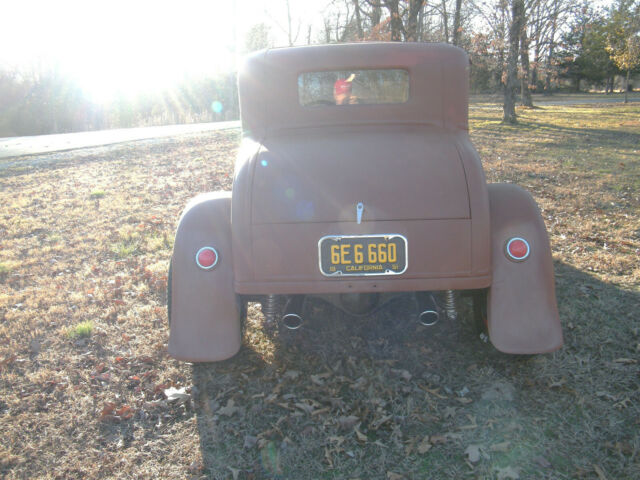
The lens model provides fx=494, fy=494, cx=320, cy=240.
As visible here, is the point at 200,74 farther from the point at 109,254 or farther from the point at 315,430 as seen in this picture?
the point at 315,430

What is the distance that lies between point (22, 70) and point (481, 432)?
26.7 m

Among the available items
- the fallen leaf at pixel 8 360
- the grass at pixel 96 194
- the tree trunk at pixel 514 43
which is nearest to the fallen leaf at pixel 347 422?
the fallen leaf at pixel 8 360

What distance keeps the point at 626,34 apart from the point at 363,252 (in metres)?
32.7

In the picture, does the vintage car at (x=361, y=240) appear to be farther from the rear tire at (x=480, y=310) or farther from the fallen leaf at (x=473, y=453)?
the fallen leaf at (x=473, y=453)

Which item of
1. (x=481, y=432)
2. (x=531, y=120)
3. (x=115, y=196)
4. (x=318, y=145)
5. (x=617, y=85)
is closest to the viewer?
(x=481, y=432)

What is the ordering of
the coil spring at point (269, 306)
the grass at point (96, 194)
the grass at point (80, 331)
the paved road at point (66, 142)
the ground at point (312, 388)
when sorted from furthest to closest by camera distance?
the paved road at point (66, 142)
the grass at point (96, 194)
the grass at point (80, 331)
the coil spring at point (269, 306)
the ground at point (312, 388)

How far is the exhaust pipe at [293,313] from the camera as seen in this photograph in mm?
3021

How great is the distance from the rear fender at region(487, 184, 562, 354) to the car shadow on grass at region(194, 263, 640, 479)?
0.36 metres

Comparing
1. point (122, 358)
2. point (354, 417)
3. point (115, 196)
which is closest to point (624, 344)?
point (354, 417)

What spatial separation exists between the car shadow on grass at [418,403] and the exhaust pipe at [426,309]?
46 cm

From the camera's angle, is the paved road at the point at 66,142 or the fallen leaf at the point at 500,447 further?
the paved road at the point at 66,142

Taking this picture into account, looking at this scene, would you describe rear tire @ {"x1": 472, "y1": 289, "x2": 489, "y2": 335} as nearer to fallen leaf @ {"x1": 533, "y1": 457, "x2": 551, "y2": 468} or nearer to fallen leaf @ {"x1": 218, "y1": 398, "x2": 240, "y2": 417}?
fallen leaf @ {"x1": 533, "y1": 457, "x2": 551, "y2": 468}

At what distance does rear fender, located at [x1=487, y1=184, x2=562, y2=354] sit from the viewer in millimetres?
2898

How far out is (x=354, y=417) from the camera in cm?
282
